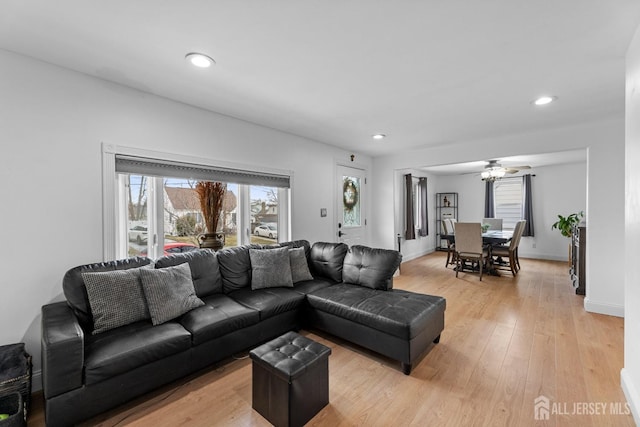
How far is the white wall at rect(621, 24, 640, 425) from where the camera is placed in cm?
165

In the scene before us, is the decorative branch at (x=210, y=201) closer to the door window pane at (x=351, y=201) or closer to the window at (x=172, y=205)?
the window at (x=172, y=205)

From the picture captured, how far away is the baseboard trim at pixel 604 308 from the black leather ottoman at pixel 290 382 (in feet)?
12.0

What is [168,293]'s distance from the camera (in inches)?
85.1

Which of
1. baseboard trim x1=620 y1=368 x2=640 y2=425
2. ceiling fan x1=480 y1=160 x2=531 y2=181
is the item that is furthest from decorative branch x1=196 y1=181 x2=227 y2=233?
ceiling fan x1=480 y1=160 x2=531 y2=181

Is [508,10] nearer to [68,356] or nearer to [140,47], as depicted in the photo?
[140,47]

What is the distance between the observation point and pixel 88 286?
194 centimetres

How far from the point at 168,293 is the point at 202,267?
1.64 feet

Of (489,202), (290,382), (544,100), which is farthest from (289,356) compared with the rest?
(489,202)

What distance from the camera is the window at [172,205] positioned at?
247cm

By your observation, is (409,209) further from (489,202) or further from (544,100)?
(544,100)

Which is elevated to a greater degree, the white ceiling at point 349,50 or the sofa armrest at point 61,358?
the white ceiling at point 349,50

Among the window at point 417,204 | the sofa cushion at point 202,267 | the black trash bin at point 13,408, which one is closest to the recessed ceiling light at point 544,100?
the sofa cushion at point 202,267

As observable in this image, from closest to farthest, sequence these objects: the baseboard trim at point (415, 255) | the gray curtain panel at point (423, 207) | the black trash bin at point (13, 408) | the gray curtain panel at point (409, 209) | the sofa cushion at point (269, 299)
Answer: the black trash bin at point (13, 408), the sofa cushion at point (269, 299), the gray curtain panel at point (409, 209), the baseboard trim at point (415, 255), the gray curtain panel at point (423, 207)

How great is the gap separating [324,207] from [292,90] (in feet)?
7.13
